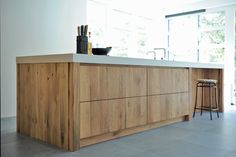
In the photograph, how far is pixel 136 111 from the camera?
10.00ft

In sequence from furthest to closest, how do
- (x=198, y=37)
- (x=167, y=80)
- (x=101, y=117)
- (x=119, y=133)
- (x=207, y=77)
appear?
(x=198, y=37), (x=207, y=77), (x=167, y=80), (x=119, y=133), (x=101, y=117)

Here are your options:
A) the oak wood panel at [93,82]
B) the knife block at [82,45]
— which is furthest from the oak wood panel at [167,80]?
the knife block at [82,45]

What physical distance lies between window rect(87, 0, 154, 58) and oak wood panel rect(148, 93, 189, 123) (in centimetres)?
297

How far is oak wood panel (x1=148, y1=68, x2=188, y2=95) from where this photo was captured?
328 cm

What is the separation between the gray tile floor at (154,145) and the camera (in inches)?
88.7

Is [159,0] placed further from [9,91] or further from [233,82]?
[9,91]

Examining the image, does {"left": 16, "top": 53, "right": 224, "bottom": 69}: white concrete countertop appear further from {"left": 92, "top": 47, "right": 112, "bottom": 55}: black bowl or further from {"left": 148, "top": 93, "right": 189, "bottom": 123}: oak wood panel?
{"left": 148, "top": 93, "right": 189, "bottom": 123}: oak wood panel

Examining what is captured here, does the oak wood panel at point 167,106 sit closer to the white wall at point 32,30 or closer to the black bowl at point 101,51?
the black bowl at point 101,51

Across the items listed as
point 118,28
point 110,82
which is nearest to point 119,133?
point 110,82

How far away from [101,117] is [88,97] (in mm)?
293

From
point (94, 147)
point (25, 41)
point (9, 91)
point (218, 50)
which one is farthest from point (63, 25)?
point (218, 50)

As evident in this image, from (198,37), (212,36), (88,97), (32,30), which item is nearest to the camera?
(88,97)

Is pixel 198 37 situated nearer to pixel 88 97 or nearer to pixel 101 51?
pixel 101 51

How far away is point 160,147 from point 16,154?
1366 mm
